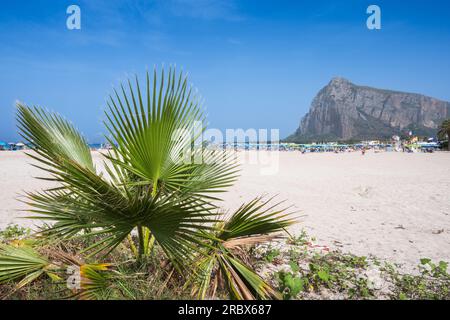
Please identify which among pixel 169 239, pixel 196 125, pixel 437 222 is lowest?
pixel 437 222

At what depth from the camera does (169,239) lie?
7.63 feet

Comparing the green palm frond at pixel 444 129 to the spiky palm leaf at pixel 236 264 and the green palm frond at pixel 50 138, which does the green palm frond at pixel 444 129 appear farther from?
the green palm frond at pixel 50 138

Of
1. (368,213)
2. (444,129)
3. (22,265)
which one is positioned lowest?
(368,213)

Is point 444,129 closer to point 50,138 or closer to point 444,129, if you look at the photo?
point 444,129

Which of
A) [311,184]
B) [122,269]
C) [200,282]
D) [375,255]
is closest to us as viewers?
[200,282]

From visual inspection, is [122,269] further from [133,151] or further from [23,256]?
[133,151]

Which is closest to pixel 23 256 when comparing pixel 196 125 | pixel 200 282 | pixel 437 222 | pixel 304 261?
Answer: pixel 200 282

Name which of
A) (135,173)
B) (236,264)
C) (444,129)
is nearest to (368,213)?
(236,264)

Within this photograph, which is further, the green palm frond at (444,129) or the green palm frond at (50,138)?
the green palm frond at (444,129)

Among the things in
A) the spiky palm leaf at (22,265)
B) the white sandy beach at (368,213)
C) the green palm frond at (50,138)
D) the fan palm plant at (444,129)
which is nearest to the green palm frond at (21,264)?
the spiky palm leaf at (22,265)

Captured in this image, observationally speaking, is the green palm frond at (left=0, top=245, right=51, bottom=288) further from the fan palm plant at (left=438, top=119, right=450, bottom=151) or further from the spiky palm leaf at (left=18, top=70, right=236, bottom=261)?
the fan palm plant at (left=438, top=119, right=450, bottom=151)

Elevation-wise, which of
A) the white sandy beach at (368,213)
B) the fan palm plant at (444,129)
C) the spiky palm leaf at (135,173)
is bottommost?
the white sandy beach at (368,213)

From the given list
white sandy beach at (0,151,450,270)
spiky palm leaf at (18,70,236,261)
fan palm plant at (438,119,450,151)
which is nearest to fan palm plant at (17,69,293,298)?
spiky palm leaf at (18,70,236,261)
